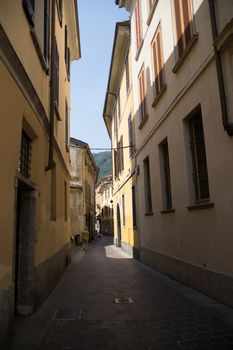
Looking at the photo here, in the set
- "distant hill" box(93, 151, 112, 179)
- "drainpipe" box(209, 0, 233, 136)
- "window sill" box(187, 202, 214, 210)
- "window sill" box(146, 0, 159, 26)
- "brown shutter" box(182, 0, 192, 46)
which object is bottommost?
"window sill" box(187, 202, 214, 210)

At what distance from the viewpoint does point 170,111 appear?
8750 mm

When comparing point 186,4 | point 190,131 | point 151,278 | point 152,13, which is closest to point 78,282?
point 151,278

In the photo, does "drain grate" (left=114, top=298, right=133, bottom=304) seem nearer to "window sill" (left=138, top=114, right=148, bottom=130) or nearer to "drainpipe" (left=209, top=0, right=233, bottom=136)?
"drainpipe" (left=209, top=0, right=233, bottom=136)

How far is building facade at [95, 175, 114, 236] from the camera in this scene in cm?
5237

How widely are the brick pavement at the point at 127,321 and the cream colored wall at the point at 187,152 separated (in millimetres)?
904

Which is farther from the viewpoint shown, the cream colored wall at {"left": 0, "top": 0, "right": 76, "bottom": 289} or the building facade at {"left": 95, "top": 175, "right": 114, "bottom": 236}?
the building facade at {"left": 95, "top": 175, "right": 114, "bottom": 236}

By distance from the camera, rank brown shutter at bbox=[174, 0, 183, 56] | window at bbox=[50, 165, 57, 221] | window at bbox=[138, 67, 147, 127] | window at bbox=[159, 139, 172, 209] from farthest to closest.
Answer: window at bbox=[138, 67, 147, 127] < window at bbox=[159, 139, 172, 209] < window at bbox=[50, 165, 57, 221] < brown shutter at bbox=[174, 0, 183, 56]

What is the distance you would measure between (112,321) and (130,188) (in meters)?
11.0

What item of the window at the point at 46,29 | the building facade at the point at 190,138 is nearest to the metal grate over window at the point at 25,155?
the window at the point at 46,29

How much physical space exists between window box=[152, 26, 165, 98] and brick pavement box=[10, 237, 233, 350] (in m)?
5.60

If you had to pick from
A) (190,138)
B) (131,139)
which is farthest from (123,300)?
(131,139)

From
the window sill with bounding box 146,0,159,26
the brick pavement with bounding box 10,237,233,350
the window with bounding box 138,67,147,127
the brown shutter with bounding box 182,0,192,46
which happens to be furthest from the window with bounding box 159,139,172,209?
the window sill with bounding box 146,0,159,26

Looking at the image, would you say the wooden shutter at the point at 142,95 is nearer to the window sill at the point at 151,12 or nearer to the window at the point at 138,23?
the window at the point at 138,23

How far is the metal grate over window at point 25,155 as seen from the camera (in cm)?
562
